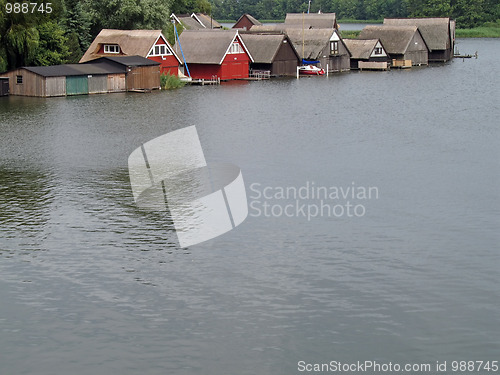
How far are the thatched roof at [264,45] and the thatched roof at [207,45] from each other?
223 inches

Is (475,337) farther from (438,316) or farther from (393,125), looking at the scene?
(393,125)

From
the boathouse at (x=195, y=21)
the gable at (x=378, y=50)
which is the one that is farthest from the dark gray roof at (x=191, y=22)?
the gable at (x=378, y=50)

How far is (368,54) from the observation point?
98500 mm

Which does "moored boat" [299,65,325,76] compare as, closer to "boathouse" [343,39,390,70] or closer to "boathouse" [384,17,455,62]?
"boathouse" [343,39,390,70]

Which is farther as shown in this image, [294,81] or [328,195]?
[294,81]

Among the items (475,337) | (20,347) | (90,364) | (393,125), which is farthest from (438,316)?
(393,125)

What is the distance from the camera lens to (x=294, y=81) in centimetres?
8331

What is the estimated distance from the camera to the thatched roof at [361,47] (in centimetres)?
9839

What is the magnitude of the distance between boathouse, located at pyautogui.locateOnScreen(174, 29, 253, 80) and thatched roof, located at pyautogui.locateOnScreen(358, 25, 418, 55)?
86.9 feet

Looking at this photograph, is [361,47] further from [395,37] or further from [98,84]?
[98,84]

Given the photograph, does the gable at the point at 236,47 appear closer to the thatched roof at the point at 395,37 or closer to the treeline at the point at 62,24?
the treeline at the point at 62,24

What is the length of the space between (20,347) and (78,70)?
4956 cm

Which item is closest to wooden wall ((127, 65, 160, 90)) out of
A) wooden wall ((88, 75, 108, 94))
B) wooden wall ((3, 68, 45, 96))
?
wooden wall ((88, 75, 108, 94))

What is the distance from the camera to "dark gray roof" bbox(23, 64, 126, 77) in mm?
65375
